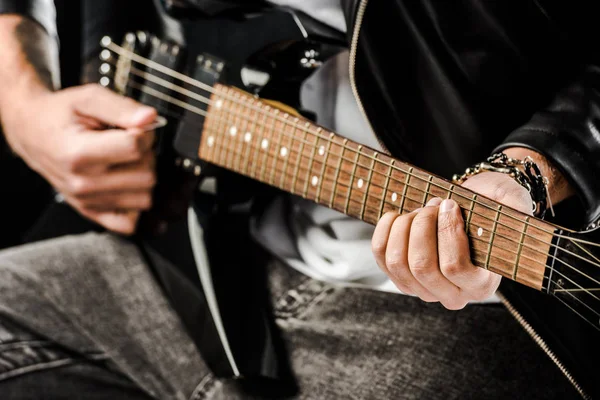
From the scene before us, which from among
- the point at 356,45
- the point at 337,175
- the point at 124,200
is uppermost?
the point at 356,45

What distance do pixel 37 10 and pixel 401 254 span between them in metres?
0.81

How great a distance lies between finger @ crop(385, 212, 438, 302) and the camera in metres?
0.52

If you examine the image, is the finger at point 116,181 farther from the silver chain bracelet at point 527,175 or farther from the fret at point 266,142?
the silver chain bracelet at point 527,175

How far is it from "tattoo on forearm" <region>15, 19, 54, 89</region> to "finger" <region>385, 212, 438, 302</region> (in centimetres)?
67

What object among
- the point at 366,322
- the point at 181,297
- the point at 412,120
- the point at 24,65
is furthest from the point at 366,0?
the point at 24,65

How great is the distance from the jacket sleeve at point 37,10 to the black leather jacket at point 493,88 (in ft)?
1.97

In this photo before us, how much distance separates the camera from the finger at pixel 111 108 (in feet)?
2.86

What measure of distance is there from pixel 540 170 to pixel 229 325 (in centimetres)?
43

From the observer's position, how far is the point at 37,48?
1019 mm

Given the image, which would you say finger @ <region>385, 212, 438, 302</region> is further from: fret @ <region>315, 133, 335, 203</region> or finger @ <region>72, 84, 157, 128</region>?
finger @ <region>72, 84, 157, 128</region>

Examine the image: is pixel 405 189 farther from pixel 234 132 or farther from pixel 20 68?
pixel 20 68

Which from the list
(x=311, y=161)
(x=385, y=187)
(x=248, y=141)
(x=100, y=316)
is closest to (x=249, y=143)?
(x=248, y=141)

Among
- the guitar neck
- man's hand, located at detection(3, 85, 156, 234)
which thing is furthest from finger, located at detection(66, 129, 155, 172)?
the guitar neck

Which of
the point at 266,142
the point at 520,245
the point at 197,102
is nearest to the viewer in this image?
the point at 520,245
